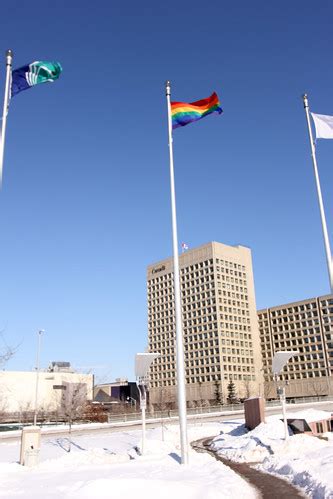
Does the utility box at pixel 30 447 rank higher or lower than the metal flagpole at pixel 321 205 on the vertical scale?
lower

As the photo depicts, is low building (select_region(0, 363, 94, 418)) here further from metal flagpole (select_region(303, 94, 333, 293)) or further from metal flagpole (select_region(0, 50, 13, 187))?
metal flagpole (select_region(0, 50, 13, 187))

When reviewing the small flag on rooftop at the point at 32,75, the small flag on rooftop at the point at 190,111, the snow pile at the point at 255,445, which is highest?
the small flag on rooftop at the point at 190,111

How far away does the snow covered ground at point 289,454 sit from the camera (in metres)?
16.0

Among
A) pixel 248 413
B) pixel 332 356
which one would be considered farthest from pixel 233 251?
pixel 248 413

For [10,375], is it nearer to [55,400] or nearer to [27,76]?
[55,400]

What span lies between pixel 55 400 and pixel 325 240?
417 feet

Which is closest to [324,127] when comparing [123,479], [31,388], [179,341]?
[179,341]

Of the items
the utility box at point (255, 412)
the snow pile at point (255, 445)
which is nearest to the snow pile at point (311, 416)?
the utility box at point (255, 412)

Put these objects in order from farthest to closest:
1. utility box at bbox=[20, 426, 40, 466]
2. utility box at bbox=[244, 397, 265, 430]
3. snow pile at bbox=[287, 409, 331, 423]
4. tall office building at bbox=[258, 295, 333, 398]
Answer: tall office building at bbox=[258, 295, 333, 398] < utility box at bbox=[244, 397, 265, 430] < snow pile at bbox=[287, 409, 331, 423] < utility box at bbox=[20, 426, 40, 466]

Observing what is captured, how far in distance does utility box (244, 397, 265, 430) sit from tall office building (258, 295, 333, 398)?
120983 millimetres

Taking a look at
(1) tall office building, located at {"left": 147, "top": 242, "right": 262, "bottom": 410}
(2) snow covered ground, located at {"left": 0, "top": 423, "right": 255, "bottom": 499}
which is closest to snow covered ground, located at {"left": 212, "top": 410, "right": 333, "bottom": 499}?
(2) snow covered ground, located at {"left": 0, "top": 423, "right": 255, "bottom": 499}

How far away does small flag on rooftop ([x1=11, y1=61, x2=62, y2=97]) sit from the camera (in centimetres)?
1808

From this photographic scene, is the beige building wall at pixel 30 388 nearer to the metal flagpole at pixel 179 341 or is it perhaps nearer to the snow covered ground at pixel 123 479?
the snow covered ground at pixel 123 479

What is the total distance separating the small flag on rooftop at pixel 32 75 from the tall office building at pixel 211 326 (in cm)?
13961
